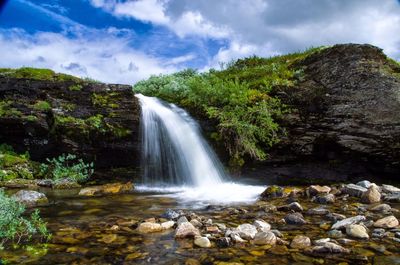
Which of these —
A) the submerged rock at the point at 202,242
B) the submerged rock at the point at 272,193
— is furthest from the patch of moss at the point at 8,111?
the submerged rock at the point at 202,242

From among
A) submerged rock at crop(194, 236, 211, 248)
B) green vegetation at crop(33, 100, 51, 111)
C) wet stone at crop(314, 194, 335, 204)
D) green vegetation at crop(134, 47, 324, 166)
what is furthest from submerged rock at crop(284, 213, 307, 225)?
green vegetation at crop(33, 100, 51, 111)

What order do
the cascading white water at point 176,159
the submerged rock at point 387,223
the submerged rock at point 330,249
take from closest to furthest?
the submerged rock at point 330,249 < the submerged rock at point 387,223 < the cascading white water at point 176,159

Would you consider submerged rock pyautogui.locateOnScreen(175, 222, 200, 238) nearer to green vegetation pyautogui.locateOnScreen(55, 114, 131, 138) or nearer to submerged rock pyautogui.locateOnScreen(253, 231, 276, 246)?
submerged rock pyautogui.locateOnScreen(253, 231, 276, 246)

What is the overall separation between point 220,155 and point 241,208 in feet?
18.7

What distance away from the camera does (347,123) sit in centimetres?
1386

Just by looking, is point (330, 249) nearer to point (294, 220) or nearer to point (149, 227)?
point (294, 220)

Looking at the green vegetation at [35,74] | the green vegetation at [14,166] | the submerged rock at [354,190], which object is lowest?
the submerged rock at [354,190]

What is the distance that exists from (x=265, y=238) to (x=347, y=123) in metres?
8.98

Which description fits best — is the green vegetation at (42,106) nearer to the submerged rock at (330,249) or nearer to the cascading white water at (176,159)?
the cascading white water at (176,159)

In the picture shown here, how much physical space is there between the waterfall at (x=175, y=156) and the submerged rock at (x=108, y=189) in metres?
1.24

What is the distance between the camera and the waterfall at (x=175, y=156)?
46.6ft

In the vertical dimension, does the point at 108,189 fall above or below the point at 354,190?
below

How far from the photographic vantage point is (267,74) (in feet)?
58.2

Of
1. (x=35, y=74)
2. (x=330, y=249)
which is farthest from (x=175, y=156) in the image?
(x=330, y=249)
